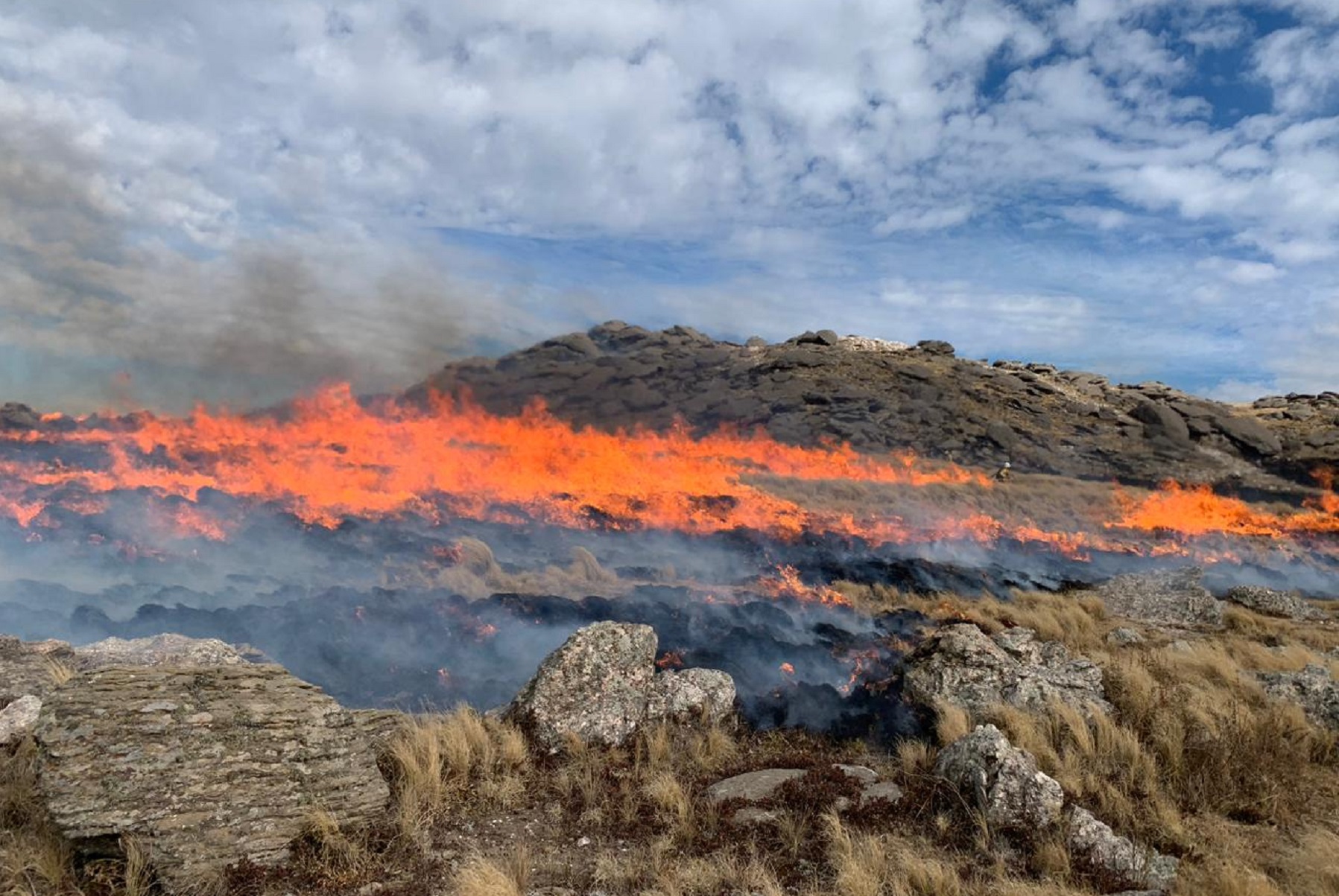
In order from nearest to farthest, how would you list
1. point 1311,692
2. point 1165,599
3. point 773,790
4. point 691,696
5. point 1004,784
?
point 1004,784, point 773,790, point 1311,692, point 691,696, point 1165,599

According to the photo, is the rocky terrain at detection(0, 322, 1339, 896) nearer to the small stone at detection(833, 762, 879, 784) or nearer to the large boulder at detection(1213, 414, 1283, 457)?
the small stone at detection(833, 762, 879, 784)

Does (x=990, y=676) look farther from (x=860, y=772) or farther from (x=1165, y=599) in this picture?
(x=1165, y=599)

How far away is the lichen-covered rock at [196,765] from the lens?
5992mm

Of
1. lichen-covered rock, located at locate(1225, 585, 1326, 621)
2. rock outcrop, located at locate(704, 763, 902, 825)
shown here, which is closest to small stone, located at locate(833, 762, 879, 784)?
rock outcrop, located at locate(704, 763, 902, 825)

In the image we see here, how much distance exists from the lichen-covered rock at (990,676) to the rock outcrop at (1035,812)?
237cm

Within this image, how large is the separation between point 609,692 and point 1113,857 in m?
6.25

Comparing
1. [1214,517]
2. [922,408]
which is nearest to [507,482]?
[922,408]

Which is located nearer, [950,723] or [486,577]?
[950,723]

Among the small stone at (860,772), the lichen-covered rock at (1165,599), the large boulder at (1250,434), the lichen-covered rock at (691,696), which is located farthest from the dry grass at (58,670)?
the large boulder at (1250,434)

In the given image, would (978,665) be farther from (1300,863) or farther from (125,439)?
(125,439)

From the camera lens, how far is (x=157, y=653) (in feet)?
38.0

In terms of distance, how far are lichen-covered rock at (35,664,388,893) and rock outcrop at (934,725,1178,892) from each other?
6.43m

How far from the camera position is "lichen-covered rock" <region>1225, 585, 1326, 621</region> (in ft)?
62.9

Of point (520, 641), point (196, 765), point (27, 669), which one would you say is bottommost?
point (520, 641)
